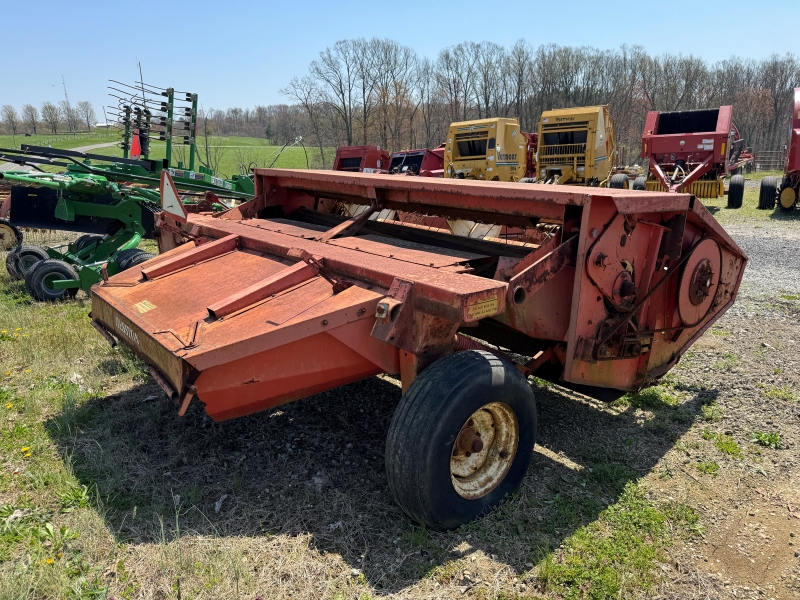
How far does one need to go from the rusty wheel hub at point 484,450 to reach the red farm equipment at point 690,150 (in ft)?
38.8

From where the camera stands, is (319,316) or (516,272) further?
(516,272)

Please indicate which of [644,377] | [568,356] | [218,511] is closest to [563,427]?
[644,377]

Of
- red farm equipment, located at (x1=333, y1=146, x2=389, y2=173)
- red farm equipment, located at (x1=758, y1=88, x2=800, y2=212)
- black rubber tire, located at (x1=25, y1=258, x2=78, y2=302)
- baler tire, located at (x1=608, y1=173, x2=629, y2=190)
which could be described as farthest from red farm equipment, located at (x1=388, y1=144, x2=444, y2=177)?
black rubber tire, located at (x1=25, y1=258, x2=78, y2=302)

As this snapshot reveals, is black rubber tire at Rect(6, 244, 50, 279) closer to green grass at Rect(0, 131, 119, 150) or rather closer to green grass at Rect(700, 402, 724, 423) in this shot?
green grass at Rect(700, 402, 724, 423)

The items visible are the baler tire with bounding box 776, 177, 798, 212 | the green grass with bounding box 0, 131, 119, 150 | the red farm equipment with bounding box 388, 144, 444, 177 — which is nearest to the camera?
the baler tire with bounding box 776, 177, 798, 212

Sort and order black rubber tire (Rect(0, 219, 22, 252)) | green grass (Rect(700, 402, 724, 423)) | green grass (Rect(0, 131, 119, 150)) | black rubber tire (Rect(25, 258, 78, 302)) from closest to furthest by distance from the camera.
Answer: green grass (Rect(700, 402, 724, 423)) < black rubber tire (Rect(25, 258, 78, 302)) < black rubber tire (Rect(0, 219, 22, 252)) < green grass (Rect(0, 131, 119, 150))

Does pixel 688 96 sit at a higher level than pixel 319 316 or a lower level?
higher

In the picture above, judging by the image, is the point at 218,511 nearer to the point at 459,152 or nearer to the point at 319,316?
the point at 319,316

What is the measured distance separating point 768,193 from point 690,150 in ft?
9.66

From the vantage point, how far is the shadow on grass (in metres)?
2.74

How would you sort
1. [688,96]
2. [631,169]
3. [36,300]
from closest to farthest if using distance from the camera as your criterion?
1. [36,300]
2. [631,169]
3. [688,96]

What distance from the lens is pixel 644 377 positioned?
3.85m

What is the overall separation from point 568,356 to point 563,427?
980 mm

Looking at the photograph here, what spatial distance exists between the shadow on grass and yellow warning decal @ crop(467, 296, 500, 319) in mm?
1004
